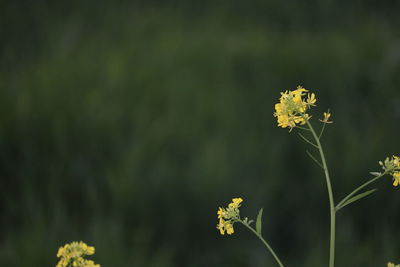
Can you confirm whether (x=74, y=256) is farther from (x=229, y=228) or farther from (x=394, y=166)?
(x=394, y=166)

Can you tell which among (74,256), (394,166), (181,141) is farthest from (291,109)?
(181,141)

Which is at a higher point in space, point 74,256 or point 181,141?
point 181,141

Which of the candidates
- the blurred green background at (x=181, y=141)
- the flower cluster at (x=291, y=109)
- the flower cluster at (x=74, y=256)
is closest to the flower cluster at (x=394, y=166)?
the flower cluster at (x=291, y=109)

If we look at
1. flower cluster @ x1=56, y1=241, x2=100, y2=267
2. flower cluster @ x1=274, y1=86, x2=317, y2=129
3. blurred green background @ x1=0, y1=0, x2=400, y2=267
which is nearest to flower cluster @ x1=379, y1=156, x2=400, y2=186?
flower cluster @ x1=274, y1=86, x2=317, y2=129

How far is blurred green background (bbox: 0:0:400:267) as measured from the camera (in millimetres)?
1888

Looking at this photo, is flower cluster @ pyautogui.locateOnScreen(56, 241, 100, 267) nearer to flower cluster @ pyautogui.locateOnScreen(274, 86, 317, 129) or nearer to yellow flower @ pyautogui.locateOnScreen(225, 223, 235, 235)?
yellow flower @ pyautogui.locateOnScreen(225, 223, 235, 235)

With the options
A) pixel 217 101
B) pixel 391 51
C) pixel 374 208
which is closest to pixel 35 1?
pixel 217 101

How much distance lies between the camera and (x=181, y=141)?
7.35 feet

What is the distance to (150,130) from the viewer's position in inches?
87.8

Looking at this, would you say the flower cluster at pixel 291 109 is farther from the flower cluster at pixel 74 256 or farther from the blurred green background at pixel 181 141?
the blurred green background at pixel 181 141

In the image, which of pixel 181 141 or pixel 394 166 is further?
pixel 181 141

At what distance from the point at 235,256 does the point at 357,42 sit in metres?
1.75

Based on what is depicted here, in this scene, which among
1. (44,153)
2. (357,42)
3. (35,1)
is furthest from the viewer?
(35,1)

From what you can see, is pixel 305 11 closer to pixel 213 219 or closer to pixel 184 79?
pixel 184 79
